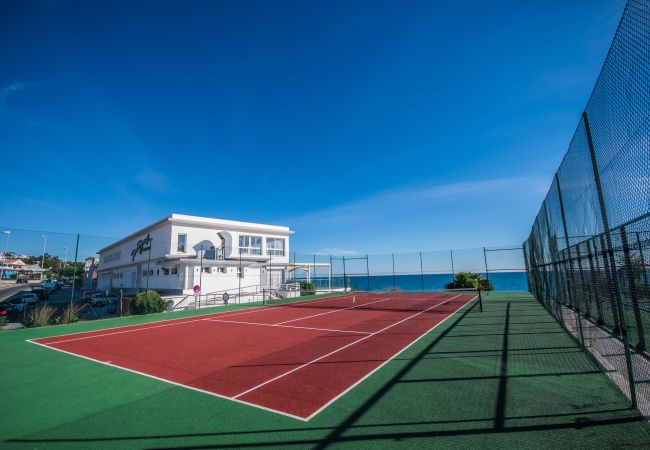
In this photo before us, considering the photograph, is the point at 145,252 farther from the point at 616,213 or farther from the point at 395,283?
the point at 616,213

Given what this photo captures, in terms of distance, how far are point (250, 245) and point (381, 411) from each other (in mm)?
35823

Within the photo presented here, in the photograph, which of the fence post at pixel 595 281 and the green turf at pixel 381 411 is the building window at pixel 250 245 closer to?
the green turf at pixel 381 411

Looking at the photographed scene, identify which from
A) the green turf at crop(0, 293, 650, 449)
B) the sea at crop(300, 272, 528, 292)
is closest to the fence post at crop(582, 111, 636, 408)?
the green turf at crop(0, 293, 650, 449)

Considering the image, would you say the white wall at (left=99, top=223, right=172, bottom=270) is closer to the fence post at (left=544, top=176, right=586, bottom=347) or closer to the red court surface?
the red court surface

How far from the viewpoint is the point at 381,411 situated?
4.61 meters

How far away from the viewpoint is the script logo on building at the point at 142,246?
3809cm

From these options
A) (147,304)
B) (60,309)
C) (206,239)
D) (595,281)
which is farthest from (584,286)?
(206,239)

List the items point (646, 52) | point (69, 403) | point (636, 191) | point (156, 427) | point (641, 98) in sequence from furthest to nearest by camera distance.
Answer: point (69, 403) → point (156, 427) → point (636, 191) → point (641, 98) → point (646, 52)

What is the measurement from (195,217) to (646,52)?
36.4 metres

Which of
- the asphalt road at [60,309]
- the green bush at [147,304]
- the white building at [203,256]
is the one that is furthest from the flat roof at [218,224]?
the green bush at [147,304]

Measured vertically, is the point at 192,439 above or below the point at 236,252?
below

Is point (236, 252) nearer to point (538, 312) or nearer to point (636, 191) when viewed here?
point (538, 312)

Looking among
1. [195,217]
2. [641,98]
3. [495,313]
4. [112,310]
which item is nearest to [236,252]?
[195,217]

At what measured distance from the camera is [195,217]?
1375 inches
